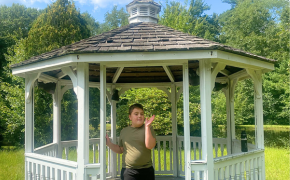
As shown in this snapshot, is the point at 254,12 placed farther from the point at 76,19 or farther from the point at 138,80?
the point at 138,80

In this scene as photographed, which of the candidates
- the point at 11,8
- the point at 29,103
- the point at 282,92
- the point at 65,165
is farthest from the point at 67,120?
the point at 282,92

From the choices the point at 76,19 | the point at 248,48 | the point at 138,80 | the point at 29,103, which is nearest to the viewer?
the point at 29,103

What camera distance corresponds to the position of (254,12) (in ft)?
74.4

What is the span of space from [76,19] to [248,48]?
46.4ft

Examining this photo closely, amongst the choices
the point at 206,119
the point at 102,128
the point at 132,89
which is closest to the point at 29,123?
the point at 102,128

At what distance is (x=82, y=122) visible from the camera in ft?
12.6

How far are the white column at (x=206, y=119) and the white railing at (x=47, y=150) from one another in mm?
3360

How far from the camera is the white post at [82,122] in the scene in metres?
3.78

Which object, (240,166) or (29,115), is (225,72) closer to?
(240,166)

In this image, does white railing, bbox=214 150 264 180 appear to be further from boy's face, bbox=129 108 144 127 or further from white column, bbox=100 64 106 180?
white column, bbox=100 64 106 180

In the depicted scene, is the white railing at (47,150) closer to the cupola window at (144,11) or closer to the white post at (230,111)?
the cupola window at (144,11)

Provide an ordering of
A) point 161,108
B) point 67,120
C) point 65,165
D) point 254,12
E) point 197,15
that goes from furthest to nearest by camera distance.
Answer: point 197,15, point 254,12, point 67,120, point 161,108, point 65,165

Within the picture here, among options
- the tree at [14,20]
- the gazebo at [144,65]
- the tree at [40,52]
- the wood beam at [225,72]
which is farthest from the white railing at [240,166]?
the tree at [14,20]

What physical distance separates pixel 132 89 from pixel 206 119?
1093cm
